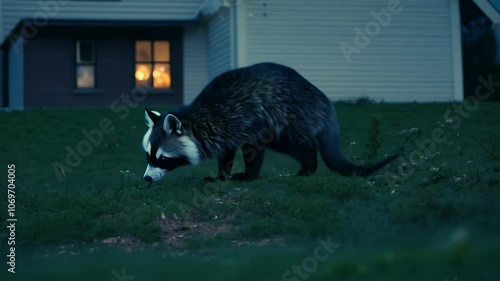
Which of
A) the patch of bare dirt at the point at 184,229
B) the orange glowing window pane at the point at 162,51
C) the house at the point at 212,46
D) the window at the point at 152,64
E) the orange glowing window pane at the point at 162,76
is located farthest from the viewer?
the orange glowing window pane at the point at 162,51

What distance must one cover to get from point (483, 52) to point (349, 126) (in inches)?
481

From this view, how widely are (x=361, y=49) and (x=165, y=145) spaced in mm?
16337

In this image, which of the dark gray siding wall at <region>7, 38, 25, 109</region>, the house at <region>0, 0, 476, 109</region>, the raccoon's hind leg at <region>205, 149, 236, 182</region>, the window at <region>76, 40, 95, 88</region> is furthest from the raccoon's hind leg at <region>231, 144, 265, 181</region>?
the window at <region>76, 40, 95, 88</region>

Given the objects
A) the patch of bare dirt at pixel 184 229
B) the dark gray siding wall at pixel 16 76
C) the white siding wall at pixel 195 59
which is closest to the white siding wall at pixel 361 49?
the white siding wall at pixel 195 59

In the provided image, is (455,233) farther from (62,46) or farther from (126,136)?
(62,46)

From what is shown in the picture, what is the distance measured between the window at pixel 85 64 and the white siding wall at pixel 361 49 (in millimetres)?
5506

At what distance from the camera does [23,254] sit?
24.1 feet

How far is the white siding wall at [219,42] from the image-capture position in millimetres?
24969

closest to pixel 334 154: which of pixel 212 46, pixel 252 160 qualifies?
pixel 252 160

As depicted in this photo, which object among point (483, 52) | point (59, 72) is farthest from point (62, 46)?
point (483, 52)

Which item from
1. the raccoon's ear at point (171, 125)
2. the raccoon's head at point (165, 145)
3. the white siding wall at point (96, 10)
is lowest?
the raccoon's head at point (165, 145)

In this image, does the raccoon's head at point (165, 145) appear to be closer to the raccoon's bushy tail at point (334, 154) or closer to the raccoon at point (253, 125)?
the raccoon at point (253, 125)

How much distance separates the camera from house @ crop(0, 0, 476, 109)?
24734 mm

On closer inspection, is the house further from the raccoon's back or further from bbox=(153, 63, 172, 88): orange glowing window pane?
the raccoon's back
